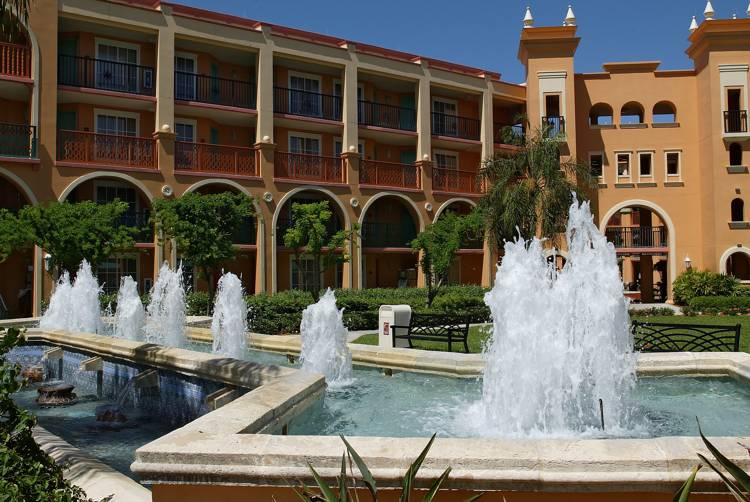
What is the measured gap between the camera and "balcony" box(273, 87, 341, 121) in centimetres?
2775

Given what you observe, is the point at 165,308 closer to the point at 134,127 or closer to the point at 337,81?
the point at 134,127

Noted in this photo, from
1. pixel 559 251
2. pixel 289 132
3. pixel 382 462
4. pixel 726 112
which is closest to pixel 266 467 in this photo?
pixel 382 462

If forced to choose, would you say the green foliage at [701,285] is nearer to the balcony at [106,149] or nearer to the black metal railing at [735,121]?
the black metal railing at [735,121]

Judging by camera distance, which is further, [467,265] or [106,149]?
[467,265]

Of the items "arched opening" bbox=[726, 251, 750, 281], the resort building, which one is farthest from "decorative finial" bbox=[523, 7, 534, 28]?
"arched opening" bbox=[726, 251, 750, 281]

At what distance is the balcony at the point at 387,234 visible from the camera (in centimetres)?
2989

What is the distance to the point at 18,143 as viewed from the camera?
21297mm

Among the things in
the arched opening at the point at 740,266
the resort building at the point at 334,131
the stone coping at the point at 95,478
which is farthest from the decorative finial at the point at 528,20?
the stone coping at the point at 95,478

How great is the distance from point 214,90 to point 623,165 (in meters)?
21.2

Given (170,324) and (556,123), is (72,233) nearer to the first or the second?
(170,324)

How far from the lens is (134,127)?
82.2ft

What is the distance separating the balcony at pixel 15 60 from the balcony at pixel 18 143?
181 cm

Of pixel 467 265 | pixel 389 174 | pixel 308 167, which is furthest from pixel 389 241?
pixel 308 167

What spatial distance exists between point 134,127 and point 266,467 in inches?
950
